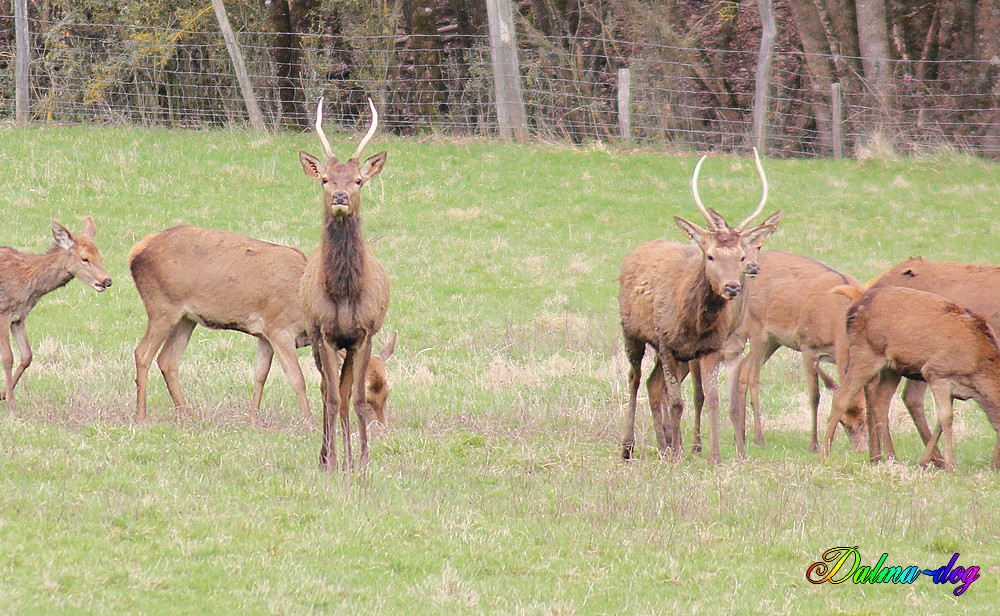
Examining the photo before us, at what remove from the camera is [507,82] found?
24.0m

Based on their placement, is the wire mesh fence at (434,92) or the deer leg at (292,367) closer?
the deer leg at (292,367)

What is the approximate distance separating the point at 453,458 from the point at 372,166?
235 centimetres

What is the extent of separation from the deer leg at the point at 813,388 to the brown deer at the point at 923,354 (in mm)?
639

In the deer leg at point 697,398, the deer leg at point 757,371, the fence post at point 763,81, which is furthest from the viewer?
the fence post at point 763,81

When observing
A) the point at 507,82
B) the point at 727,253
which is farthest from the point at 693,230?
the point at 507,82

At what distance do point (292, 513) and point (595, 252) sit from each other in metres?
11.6

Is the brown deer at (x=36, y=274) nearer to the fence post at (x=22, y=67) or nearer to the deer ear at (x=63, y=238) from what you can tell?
the deer ear at (x=63, y=238)

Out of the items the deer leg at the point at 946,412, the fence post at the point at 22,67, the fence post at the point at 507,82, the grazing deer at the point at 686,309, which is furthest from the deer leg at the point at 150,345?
the fence post at the point at 507,82

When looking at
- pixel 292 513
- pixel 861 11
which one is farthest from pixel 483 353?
pixel 861 11

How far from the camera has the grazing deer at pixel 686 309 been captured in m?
10.1

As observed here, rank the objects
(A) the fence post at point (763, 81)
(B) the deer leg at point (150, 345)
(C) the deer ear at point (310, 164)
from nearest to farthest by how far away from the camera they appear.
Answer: (C) the deer ear at point (310, 164) → (B) the deer leg at point (150, 345) → (A) the fence post at point (763, 81)

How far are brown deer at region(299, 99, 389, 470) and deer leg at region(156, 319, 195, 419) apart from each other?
92.1 inches

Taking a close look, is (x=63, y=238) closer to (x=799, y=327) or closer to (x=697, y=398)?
(x=697, y=398)

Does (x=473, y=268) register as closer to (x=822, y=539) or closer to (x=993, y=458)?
(x=993, y=458)
